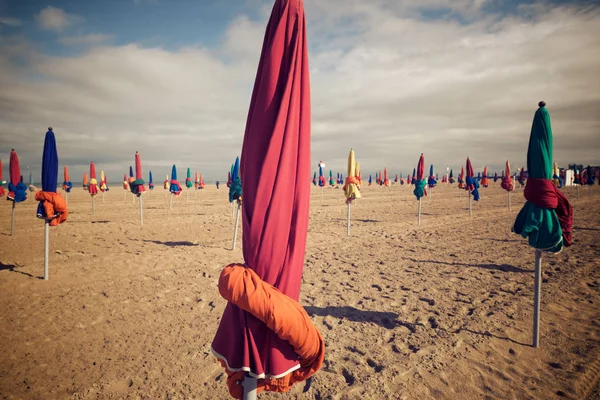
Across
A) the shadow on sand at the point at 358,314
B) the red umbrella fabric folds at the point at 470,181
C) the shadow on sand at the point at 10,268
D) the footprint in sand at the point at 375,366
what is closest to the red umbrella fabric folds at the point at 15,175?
the shadow on sand at the point at 10,268

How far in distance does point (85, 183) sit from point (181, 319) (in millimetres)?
34263

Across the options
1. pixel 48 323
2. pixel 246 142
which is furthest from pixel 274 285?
pixel 48 323

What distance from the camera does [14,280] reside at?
641cm

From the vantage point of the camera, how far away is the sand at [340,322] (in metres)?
3.40

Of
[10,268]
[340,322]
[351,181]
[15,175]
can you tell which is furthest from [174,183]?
[340,322]

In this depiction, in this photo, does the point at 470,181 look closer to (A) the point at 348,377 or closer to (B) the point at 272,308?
(A) the point at 348,377

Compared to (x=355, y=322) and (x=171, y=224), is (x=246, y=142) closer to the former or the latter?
(x=355, y=322)

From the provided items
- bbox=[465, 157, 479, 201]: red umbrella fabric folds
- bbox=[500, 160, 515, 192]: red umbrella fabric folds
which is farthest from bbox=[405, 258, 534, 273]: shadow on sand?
bbox=[500, 160, 515, 192]: red umbrella fabric folds

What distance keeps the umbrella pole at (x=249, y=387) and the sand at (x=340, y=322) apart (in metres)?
2.09

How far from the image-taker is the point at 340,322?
489 centimetres

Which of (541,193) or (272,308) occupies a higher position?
(541,193)

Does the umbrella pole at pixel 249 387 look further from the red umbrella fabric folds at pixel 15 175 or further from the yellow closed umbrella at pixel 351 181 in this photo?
the red umbrella fabric folds at pixel 15 175

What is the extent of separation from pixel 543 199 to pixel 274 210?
4.13m

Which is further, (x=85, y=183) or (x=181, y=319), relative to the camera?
(x=85, y=183)
